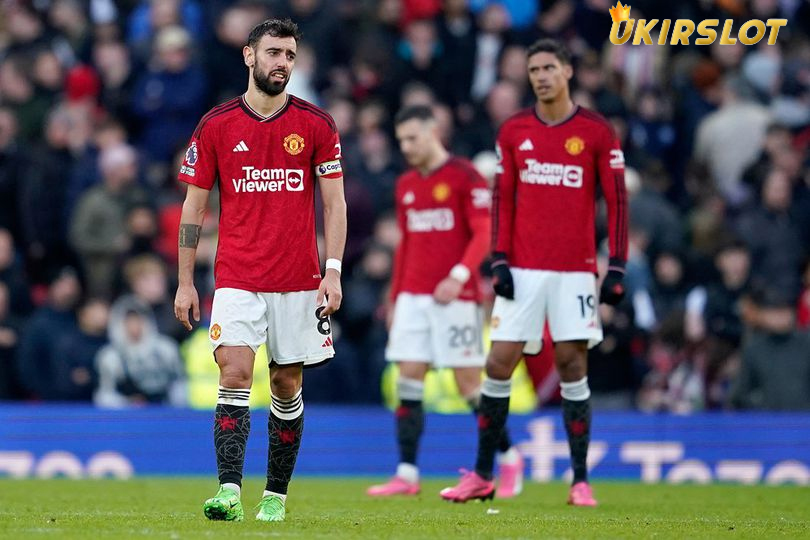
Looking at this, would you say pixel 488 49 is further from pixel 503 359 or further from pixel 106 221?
pixel 503 359

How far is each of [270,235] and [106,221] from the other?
920 centimetres

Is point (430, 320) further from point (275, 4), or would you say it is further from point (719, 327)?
point (275, 4)

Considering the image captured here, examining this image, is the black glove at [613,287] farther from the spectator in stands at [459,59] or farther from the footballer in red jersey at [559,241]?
the spectator in stands at [459,59]

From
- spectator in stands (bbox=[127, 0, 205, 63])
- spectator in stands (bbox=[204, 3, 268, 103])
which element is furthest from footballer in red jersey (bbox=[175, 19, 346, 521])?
spectator in stands (bbox=[127, 0, 205, 63])

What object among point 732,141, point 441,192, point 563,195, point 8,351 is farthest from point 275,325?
point 732,141

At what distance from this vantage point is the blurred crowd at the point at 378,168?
54.5ft

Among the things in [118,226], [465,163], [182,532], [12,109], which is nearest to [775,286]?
[465,163]

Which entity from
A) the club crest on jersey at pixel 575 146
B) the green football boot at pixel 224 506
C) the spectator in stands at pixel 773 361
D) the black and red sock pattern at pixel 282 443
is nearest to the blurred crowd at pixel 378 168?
the spectator in stands at pixel 773 361

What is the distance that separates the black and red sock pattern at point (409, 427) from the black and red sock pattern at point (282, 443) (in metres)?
3.71

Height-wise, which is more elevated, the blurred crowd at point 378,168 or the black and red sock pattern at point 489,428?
the blurred crowd at point 378,168

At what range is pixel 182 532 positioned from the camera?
326 inches

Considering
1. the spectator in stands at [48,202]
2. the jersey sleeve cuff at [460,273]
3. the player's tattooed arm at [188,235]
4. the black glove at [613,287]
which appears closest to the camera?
the player's tattooed arm at [188,235]

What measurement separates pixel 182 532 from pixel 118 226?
1006cm

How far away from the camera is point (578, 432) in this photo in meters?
11.4
